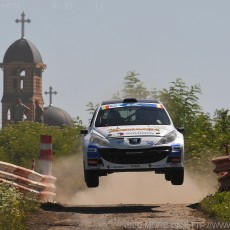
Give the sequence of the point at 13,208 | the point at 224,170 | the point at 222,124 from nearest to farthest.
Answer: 1. the point at 13,208
2. the point at 224,170
3. the point at 222,124

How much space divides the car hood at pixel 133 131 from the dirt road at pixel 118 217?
4.30 feet

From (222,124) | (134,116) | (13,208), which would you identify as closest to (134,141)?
(134,116)

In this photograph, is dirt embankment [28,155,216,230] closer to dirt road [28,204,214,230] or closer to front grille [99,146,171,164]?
dirt road [28,204,214,230]

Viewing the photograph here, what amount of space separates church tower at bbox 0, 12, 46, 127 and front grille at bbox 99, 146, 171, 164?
461 feet

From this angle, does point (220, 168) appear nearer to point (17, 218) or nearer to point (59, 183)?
point (17, 218)

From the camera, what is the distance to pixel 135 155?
21797 millimetres

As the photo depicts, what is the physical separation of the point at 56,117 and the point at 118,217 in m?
142

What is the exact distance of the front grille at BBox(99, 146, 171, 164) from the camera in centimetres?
2180

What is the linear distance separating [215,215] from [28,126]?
80.3 m

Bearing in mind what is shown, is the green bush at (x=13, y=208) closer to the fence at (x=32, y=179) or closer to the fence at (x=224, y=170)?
the fence at (x=32, y=179)

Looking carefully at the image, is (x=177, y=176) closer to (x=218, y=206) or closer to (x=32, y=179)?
(x=218, y=206)

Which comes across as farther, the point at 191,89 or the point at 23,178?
the point at 191,89

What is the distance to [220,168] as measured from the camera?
76.9ft

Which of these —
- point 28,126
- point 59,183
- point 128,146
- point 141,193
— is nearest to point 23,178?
point 128,146
